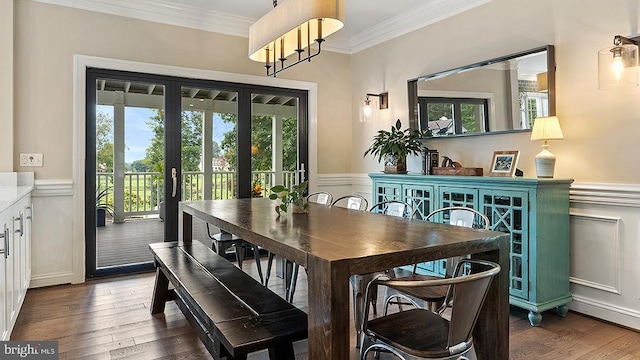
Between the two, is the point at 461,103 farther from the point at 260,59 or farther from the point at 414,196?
the point at 260,59

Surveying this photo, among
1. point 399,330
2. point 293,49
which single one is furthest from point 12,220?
point 399,330

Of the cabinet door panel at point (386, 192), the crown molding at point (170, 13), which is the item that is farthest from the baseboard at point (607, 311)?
the crown molding at point (170, 13)

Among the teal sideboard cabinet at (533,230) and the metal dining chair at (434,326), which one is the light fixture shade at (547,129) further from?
the metal dining chair at (434,326)

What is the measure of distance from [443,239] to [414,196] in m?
2.04

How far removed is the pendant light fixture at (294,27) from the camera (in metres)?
2.17

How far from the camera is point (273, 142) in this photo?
4.86 metres

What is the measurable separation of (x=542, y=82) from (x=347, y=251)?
2.58 metres

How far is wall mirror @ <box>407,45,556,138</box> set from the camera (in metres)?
3.13

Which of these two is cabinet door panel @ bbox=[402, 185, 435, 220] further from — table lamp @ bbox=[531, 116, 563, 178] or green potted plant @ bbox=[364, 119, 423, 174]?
table lamp @ bbox=[531, 116, 563, 178]

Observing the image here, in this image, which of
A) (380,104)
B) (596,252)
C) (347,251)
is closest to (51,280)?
(347,251)

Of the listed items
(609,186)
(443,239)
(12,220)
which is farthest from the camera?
(609,186)

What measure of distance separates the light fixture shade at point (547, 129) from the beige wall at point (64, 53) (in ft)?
10.3

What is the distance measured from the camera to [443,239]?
5.53 feet

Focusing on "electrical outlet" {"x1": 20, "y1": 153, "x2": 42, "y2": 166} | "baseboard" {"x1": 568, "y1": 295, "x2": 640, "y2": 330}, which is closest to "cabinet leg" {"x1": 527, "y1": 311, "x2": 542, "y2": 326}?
"baseboard" {"x1": 568, "y1": 295, "x2": 640, "y2": 330}
